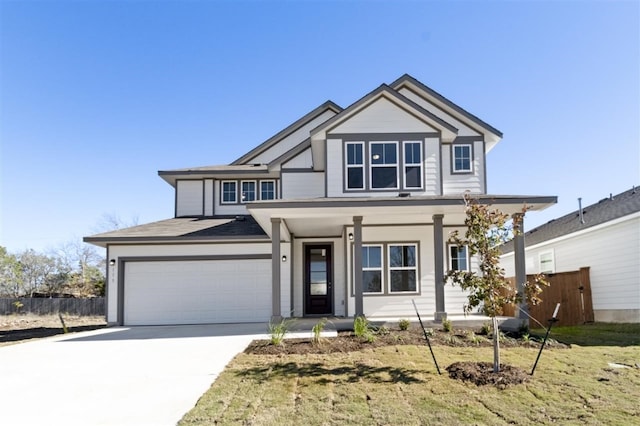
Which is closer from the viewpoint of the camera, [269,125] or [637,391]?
[637,391]

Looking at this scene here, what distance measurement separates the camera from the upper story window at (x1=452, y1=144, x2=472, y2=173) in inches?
533

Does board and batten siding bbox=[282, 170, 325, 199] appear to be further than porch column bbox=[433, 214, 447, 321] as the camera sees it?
Yes

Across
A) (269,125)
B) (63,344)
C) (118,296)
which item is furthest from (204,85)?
(63,344)

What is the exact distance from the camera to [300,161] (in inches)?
559

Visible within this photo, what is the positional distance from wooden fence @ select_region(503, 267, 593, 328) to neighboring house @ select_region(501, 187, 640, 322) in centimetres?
20

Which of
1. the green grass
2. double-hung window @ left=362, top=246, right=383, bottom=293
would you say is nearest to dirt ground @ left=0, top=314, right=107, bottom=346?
double-hung window @ left=362, top=246, right=383, bottom=293

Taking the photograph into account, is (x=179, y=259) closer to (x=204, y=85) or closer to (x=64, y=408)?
(x=204, y=85)

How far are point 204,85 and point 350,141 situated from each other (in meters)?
7.22

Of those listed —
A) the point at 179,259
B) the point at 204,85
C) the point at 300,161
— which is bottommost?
the point at 179,259

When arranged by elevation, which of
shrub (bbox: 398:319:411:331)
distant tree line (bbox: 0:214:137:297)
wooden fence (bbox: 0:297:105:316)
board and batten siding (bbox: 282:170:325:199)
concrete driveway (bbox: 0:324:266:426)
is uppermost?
board and batten siding (bbox: 282:170:325:199)

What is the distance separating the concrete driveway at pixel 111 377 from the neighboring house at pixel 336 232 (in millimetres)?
2765

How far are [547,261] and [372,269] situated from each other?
29.5 ft

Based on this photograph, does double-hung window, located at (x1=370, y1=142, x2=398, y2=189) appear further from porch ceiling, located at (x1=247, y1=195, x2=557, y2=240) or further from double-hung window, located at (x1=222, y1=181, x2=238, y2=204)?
double-hung window, located at (x1=222, y1=181, x2=238, y2=204)

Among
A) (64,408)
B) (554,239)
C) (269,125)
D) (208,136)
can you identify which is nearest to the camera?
(64,408)
